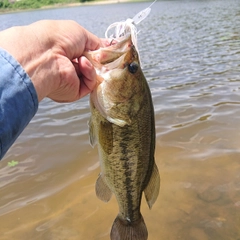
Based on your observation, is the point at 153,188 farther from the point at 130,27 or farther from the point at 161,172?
the point at 161,172

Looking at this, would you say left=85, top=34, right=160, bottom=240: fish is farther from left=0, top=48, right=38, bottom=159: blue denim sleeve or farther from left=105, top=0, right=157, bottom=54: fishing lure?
left=0, top=48, right=38, bottom=159: blue denim sleeve

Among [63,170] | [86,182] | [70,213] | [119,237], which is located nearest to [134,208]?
[119,237]

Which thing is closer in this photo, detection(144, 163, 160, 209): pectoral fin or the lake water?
detection(144, 163, 160, 209): pectoral fin

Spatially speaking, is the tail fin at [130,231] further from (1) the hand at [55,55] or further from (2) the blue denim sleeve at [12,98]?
(2) the blue denim sleeve at [12,98]

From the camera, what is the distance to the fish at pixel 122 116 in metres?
1.97

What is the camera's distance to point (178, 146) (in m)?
5.02

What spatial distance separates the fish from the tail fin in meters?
0.35

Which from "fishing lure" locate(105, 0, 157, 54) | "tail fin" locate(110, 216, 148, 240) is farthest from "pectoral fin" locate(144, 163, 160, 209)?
"fishing lure" locate(105, 0, 157, 54)

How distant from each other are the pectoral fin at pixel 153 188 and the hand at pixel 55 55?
757 mm

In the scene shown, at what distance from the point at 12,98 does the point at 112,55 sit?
775 mm

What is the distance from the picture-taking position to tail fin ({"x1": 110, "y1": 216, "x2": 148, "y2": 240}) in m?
2.38

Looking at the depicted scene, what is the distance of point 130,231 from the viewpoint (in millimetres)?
2387

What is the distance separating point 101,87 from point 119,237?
45.4 inches

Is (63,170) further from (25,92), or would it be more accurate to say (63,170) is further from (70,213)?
(25,92)
